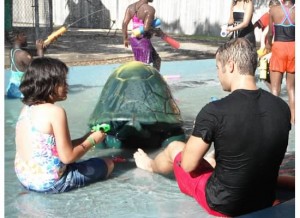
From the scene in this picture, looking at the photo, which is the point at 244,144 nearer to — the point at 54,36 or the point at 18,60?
the point at 18,60

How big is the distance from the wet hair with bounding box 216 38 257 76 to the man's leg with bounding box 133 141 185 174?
81cm

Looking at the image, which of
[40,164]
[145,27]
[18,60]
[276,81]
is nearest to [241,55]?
[40,164]

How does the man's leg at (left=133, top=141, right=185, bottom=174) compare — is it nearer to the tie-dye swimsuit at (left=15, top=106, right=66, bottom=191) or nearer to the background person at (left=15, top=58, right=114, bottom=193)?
the background person at (left=15, top=58, right=114, bottom=193)

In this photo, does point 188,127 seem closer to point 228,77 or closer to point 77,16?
point 228,77

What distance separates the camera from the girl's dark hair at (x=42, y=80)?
320 cm

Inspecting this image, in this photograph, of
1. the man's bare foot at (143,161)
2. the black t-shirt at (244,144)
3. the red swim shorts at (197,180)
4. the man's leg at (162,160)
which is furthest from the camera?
the man's bare foot at (143,161)

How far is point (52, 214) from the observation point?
123 inches

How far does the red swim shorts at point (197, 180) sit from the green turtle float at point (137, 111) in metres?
1.22

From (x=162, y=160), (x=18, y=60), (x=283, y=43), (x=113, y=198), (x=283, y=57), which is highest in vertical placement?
(x=283, y=43)

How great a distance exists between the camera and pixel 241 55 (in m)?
2.71

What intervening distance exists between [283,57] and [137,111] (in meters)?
1.96

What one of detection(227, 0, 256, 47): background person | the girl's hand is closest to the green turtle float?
the girl's hand

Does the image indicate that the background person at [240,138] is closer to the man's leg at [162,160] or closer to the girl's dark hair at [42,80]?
the man's leg at [162,160]

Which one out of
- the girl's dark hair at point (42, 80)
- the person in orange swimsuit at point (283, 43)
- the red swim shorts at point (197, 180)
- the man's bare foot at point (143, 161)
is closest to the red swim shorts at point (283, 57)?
the person in orange swimsuit at point (283, 43)
